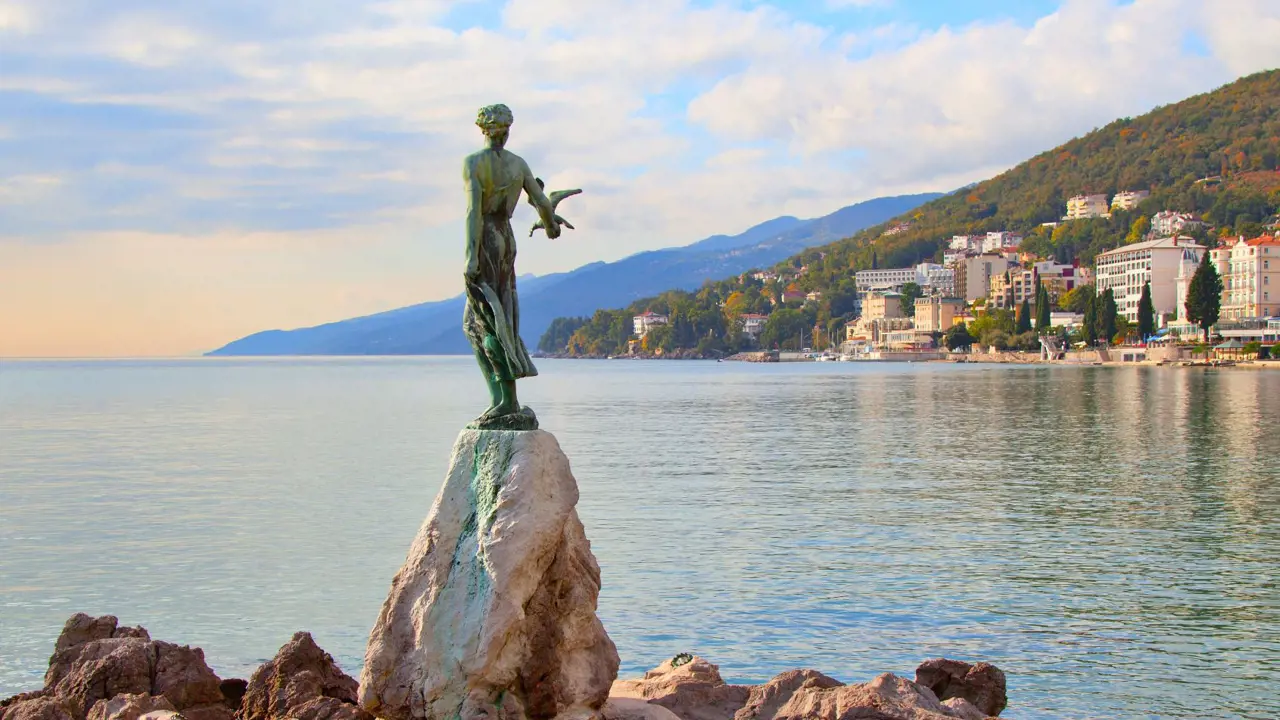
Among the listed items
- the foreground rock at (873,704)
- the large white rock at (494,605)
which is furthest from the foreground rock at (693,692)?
the large white rock at (494,605)

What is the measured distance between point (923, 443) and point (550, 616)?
31622 mm

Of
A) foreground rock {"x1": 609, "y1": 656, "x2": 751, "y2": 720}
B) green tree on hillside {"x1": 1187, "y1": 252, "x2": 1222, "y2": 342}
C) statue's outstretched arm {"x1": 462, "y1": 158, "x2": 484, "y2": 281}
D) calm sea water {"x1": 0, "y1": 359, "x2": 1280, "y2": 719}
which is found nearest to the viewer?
statue's outstretched arm {"x1": 462, "y1": 158, "x2": 484, "y2": 281}

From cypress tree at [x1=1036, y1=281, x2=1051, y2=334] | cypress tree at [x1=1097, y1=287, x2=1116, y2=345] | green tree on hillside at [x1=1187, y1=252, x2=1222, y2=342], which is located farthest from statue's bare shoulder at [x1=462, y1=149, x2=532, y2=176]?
cypress tree at [x1=1036, y1=281, x2=1051, y2=334]

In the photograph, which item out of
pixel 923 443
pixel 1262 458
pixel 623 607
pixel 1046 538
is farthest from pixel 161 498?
pixel 1262 458

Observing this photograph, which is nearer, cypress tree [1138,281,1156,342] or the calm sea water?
the calm sea water

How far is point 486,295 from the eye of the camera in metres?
8.98

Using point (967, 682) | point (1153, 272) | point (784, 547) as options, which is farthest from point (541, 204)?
point (1153, 272)

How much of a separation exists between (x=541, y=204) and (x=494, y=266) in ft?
2.15

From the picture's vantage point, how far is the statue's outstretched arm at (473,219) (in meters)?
8.94

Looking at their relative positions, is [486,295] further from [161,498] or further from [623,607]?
[161,498]

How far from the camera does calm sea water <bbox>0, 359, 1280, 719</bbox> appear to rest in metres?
12.9

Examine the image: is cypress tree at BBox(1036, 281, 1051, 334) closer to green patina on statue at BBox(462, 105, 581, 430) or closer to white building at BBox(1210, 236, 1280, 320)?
white building at BBox(1210, 236, 1280, 320)

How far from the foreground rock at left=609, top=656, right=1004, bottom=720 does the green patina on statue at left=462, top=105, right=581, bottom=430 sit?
7.82ft

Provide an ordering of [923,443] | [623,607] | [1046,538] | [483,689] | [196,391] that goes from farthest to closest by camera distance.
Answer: [196,391]
[923,443]
[1046,538]
[623,607]
[483,689]
